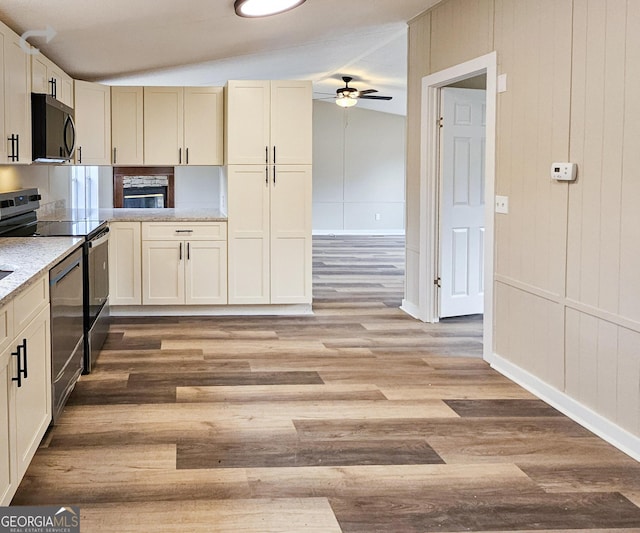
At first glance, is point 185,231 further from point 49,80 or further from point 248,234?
point 49,80

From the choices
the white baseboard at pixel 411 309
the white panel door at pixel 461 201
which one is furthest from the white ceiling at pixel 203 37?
the white baseboard at pixel 411 309

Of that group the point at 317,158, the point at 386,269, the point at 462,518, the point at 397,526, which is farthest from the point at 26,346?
the point at 317,158

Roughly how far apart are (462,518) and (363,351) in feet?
8.11

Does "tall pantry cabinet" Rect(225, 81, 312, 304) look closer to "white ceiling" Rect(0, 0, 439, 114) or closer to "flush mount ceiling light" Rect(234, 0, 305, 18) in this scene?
"white ceiling" Rect(0, 0, 439, 114)

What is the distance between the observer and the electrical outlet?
433cm

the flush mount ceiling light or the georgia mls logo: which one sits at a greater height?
the flush mount ceiling light

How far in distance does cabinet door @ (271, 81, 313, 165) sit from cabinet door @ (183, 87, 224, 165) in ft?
1.84

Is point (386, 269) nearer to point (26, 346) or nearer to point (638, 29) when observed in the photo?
point (638, 29)

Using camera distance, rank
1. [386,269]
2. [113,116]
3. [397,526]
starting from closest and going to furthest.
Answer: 1. [397,526]
2. [113,116]
3. [386,269]

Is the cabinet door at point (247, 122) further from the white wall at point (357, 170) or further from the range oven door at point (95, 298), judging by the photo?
the white wall at point (357, 170)

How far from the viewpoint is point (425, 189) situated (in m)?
5.84

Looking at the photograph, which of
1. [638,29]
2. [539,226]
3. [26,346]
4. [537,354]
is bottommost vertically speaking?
[537,354]

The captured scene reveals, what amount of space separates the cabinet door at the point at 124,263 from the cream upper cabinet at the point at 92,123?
0.65 m

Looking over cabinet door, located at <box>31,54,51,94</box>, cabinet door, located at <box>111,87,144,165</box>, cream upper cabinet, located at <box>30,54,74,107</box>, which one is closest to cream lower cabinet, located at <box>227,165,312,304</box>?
cabinet door, located at <box>111,87,144,165</box>
